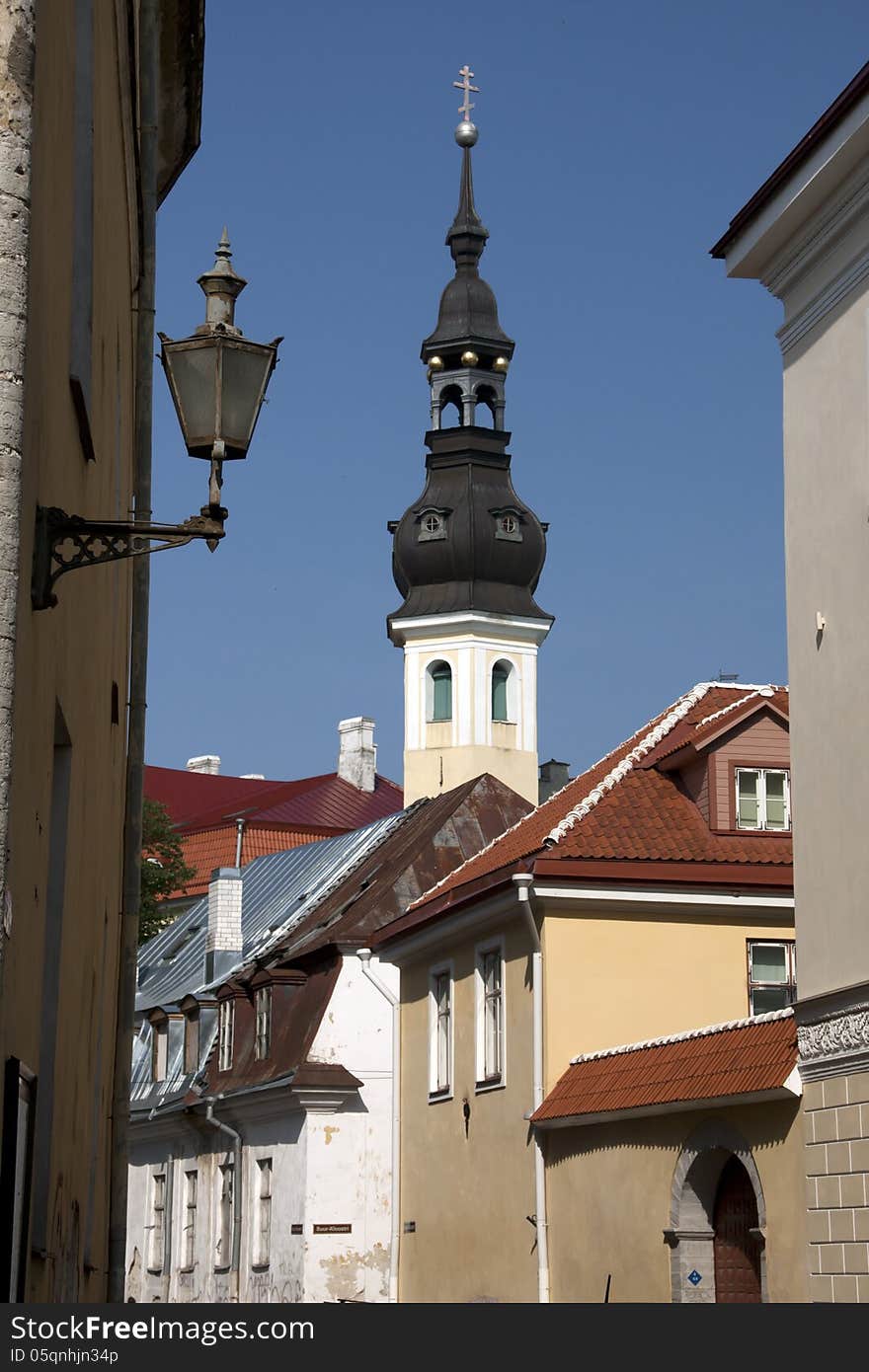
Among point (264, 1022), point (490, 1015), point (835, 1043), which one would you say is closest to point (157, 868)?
point (264, 1022)

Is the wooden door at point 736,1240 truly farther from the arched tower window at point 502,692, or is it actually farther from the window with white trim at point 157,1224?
the arched tower window at point 502,692

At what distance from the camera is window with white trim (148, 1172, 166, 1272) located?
1494 inches

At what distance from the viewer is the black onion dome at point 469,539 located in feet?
194

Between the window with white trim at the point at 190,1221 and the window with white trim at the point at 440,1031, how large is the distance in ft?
36.2

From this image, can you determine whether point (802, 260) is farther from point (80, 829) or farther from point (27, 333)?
point (27, 333)

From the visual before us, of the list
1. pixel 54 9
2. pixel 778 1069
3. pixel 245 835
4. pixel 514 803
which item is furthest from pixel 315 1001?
pixel 245 835

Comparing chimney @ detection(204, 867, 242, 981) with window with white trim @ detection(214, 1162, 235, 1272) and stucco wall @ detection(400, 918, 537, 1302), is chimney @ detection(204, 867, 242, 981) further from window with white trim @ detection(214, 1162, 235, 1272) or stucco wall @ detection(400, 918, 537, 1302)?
stucco wall @ detection(400, 918, 537, 1302)

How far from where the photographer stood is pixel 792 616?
54.2 feet

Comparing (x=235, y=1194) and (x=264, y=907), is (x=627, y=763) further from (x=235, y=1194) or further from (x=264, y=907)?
(x=264, y=907)

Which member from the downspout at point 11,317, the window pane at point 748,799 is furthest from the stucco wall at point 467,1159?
the downspout at point 11,317

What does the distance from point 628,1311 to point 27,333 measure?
2.66 meters

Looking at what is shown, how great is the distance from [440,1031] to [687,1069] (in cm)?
→ 924

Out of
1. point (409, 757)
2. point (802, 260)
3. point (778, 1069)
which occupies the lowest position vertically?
point (778, 1069)

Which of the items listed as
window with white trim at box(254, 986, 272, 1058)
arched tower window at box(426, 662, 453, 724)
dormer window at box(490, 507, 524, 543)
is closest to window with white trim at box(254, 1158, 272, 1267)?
window with white trim at box(254, 986, 272, 1058)
